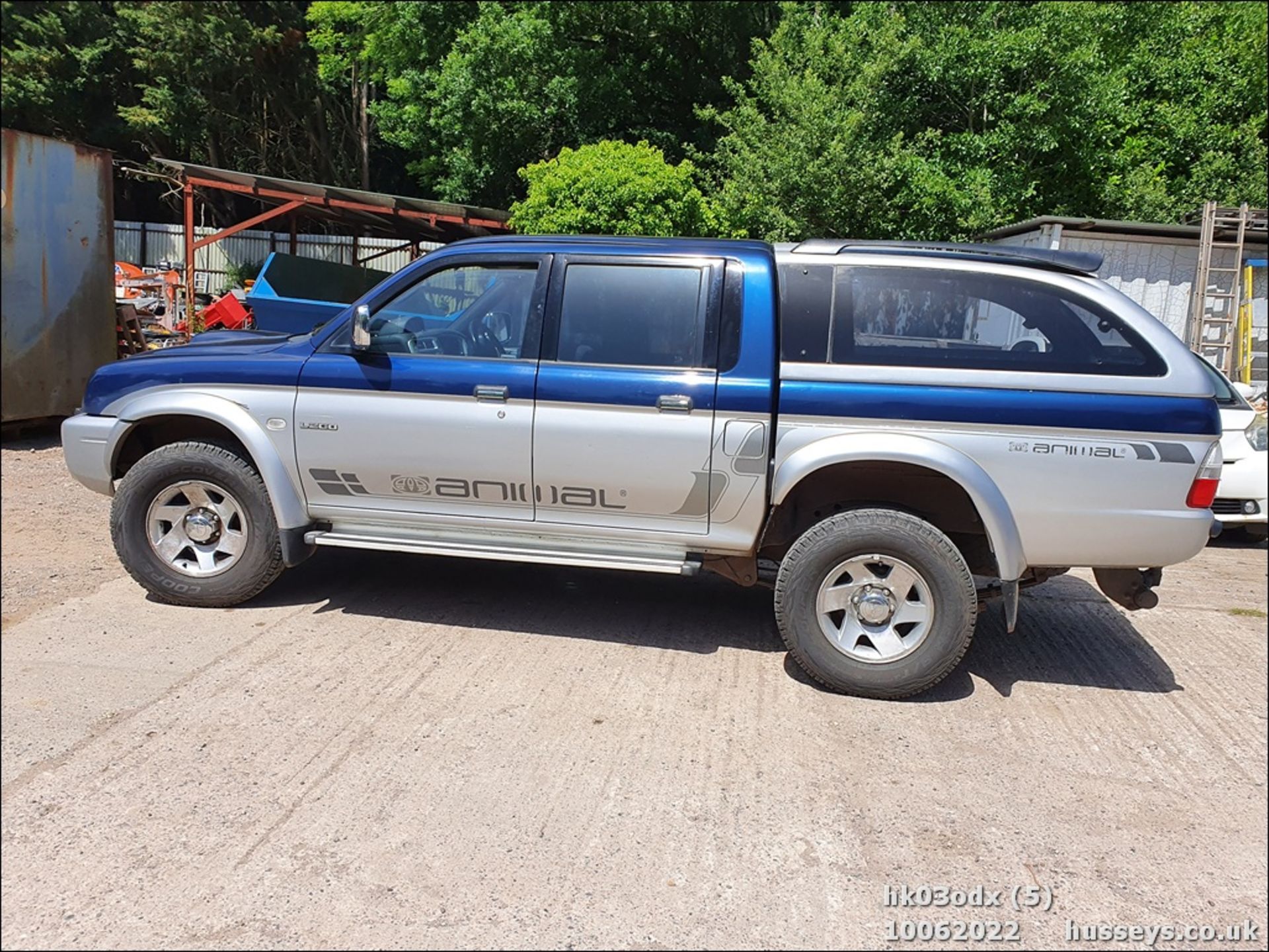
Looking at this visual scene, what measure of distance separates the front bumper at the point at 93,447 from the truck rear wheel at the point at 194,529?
18 cm

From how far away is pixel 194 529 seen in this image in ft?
17.3

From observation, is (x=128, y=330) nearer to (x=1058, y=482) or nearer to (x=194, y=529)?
(x=194, y=529)

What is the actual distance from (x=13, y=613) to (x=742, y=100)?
13.6 m

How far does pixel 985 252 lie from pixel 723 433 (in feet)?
4.95

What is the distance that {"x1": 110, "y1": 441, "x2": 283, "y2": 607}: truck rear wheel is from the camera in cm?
517

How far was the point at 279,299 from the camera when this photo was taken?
11594 millimetres

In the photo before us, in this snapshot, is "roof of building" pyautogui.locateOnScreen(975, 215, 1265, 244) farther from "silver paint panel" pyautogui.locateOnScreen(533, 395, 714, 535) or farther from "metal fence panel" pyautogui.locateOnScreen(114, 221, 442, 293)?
"metal fence panel" pyautogui.locateOnScreen(114, 221, 442, 293)

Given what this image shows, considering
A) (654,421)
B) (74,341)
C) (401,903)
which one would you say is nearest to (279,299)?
(74,341)

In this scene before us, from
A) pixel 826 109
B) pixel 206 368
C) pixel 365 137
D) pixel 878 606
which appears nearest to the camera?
pixel 878 606

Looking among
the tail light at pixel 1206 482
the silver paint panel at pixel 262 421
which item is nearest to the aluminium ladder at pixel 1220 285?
the tail light at pixel 1206 482

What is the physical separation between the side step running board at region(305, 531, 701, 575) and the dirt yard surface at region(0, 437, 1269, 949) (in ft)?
1.54

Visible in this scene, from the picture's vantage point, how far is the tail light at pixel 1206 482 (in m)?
4.27

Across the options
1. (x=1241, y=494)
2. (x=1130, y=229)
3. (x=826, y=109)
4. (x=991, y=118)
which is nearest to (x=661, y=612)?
(x=1241, y=494)

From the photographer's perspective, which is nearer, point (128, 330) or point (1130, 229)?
point (128, 330)
